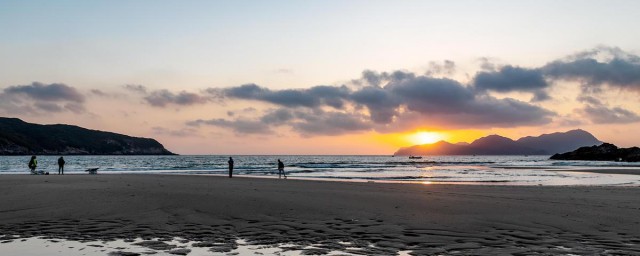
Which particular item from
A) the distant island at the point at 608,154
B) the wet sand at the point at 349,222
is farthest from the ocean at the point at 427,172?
the distant island at the point at 608,154

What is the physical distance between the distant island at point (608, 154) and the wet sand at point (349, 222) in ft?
420

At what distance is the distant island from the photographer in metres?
127

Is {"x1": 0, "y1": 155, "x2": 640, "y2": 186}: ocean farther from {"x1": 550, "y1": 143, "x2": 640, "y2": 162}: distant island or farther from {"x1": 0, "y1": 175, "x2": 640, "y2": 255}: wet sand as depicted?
{"x1": 550, "y1": 143, "x2": 640, "y2": 162}: distant island

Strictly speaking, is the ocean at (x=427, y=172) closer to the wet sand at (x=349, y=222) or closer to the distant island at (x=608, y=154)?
the wet sand at (x=349, y=222)

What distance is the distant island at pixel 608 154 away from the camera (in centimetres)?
12740

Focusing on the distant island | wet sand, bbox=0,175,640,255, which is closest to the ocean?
wet sand, bbox=0,175,640,255

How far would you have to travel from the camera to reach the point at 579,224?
42.9 feet

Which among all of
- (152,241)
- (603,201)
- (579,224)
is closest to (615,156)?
(603,201)

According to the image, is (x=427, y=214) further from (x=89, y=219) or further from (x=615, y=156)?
(x=615, y=156)

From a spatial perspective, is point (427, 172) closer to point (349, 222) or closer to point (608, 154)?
point (349, 222)

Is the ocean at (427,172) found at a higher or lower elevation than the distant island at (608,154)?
lower

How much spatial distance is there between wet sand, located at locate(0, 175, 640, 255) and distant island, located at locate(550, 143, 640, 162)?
128m

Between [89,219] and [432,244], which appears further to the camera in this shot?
[89,219]

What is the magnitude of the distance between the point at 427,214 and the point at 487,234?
11.7 ft
